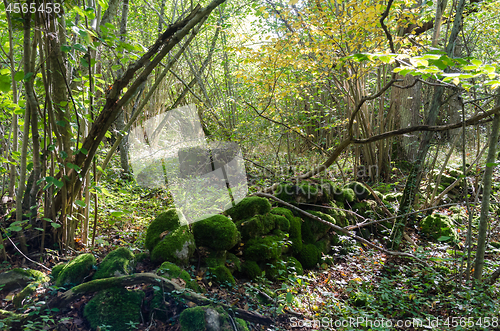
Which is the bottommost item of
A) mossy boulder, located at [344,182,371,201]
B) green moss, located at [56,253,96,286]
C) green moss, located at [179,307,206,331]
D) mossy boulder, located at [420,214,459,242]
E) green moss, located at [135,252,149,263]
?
mossy boulder, located at [420,214,459,242]

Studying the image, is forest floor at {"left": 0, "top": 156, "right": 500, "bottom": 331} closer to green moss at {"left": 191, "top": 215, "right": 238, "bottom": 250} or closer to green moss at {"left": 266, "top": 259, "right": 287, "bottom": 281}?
green moss at {"left": 266, "top": 259, "right": 287, "bottom": 281}

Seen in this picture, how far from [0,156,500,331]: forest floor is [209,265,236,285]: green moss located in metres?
0.07

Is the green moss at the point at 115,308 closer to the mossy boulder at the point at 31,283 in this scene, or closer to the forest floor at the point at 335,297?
the forest floor at the point at 335,297

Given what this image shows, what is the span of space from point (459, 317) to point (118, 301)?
2916 mm

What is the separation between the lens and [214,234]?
330 centimetres

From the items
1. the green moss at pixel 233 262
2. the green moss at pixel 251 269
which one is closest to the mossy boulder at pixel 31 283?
the green moss at pixel 233 262

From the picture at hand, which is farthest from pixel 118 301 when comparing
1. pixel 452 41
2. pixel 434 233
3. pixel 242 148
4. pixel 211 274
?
pixel 242 148

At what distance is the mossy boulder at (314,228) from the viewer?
432 centimetres

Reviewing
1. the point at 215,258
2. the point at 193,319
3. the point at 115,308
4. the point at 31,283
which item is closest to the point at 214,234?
the point at 215,258

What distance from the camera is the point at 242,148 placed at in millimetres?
7426

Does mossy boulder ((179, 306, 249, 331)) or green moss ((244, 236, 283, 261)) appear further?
green moss ((244, 236, 283, 261))

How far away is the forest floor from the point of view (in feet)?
7.46

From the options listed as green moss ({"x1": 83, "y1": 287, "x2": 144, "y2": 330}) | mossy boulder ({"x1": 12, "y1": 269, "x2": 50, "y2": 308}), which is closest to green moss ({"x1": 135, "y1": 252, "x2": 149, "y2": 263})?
green moss ({"x1": 83, "y1": 287, "x2": 144, "y2": 330})

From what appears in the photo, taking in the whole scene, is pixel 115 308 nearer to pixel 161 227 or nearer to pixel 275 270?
pixel 161 227
